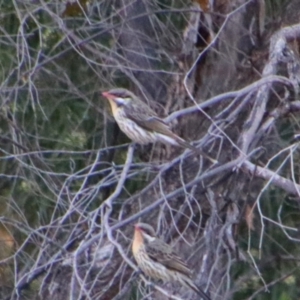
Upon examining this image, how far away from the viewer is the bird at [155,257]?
768cm

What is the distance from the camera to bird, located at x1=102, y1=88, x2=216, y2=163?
853 centimetres

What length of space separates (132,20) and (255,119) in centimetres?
183

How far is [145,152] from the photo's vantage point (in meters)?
9.47

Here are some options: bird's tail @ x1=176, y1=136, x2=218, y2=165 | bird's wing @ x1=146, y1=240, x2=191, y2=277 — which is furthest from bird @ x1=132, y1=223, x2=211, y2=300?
bird's tail @ x1=176, y1=136, x2=218, y2=165

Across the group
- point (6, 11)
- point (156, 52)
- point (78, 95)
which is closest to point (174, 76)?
point (156, 52)

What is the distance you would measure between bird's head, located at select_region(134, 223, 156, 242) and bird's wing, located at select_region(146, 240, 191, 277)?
0.13 feet

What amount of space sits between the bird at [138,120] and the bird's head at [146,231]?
751 mm

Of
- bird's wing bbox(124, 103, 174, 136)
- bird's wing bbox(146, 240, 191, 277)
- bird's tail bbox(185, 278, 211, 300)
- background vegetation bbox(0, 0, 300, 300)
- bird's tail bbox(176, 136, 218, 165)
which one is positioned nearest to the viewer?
bird's tail bbox(185, 278, 211, 300)

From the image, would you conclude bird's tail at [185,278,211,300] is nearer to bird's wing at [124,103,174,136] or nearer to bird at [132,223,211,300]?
bird at [132,223,211,300]

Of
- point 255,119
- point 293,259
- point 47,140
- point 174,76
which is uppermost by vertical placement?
point 255,119

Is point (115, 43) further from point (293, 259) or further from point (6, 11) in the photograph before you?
point (293, 259)

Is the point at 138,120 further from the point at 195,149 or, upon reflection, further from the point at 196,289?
the point at 196,289

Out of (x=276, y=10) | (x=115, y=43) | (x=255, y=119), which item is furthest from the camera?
(x=276, y=10)

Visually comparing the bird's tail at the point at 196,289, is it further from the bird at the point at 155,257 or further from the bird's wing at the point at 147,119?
the bird's wing at the point at 147,119
